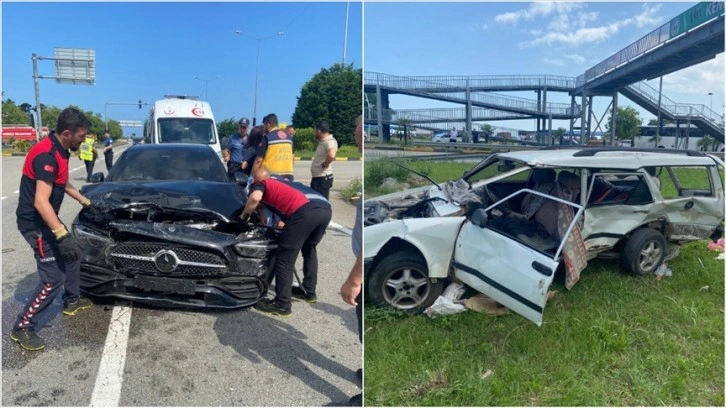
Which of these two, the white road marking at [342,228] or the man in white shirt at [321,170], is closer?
the man in white shirt at [321,170]

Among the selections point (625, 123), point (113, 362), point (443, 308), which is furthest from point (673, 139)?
point (113, 362)

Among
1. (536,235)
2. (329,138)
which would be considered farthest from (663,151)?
(329,138)

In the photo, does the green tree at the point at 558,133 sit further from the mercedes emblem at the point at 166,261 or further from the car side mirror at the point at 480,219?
the mercedes emblem at the point at 166,261

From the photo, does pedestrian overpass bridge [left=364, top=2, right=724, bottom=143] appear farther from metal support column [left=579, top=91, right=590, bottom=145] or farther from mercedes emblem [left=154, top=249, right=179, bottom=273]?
mercedes emblem [left=154, top=249, right=179, bottom=273]

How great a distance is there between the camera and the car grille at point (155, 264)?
10.9ft

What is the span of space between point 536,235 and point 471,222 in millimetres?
944

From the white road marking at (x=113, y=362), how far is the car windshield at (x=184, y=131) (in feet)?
29.0

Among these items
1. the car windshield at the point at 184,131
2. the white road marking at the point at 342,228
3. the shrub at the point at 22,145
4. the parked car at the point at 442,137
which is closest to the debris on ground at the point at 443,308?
the parked car at the point at 442,137

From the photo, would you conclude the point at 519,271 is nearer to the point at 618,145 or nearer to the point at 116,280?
the point at 618,145

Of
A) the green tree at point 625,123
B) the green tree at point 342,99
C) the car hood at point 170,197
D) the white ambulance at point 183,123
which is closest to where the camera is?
the green tree at point 342,99

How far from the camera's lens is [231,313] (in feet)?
11.9

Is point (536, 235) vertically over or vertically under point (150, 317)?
over

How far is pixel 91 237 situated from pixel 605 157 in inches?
151

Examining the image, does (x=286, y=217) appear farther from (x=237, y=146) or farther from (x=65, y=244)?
(x=237, y=146)
